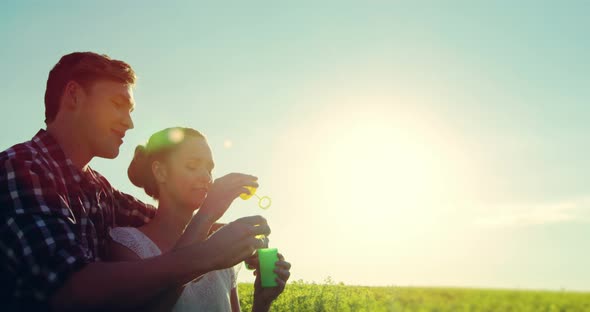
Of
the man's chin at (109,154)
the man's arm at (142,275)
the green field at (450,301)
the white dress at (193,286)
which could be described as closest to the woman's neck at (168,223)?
the white dress at (193,286)

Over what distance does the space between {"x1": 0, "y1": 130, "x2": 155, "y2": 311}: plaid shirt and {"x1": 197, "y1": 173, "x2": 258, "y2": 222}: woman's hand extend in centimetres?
71

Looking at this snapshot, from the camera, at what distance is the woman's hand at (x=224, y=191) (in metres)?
3.43

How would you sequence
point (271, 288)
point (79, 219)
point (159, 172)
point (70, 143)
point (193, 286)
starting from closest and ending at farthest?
point (79, 219) < point (70, 143) < point (271, 288) < point (193, 286) < point (159, 172)

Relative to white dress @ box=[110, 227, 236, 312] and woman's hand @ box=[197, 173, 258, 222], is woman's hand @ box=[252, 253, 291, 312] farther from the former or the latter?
woman's hand @ box=[197, 173, 258, 222]

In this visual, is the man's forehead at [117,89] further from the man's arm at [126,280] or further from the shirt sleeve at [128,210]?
the man's arm at [126,280]

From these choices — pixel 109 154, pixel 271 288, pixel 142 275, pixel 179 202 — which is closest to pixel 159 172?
pixel 179 202

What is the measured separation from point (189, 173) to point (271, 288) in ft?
3.40

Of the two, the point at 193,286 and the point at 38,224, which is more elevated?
the point at 38,224

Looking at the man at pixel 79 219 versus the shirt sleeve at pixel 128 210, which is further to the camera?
the shirt sleeve at pixel 128 210

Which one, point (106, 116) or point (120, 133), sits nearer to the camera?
point (106, 116)

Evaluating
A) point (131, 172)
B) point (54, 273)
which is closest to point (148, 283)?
point (54, 273)

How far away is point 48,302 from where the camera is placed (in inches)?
100

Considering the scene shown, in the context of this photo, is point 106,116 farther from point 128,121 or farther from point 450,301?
point 450,301

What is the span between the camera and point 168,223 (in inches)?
167
